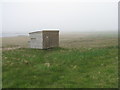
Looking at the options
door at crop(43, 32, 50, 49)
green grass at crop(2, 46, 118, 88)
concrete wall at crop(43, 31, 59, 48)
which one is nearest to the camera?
green grass at crop(2, 46, 118, 88)

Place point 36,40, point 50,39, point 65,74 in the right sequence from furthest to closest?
1. point 36,40
2. point 50,39
3. point 65,74

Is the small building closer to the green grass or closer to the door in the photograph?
the door

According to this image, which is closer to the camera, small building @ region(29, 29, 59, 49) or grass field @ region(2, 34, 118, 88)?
grass field @ region(2, 34, 118, 88)

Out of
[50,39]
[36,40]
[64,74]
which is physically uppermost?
[50,39]

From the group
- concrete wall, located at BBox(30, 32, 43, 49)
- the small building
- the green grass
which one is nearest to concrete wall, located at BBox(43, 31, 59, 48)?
the small building

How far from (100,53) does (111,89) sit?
31.7 feet

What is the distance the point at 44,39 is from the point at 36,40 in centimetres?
163

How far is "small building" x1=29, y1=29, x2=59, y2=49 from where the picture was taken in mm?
27234

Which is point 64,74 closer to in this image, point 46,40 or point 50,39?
point 46,40

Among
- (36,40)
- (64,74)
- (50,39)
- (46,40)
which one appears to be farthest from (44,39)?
(64,74)

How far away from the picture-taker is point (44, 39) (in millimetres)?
27328

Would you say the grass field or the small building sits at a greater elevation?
the small building

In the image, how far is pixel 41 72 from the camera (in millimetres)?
13172

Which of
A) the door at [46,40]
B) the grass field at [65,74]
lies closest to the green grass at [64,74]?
the grass field at [65,74]
